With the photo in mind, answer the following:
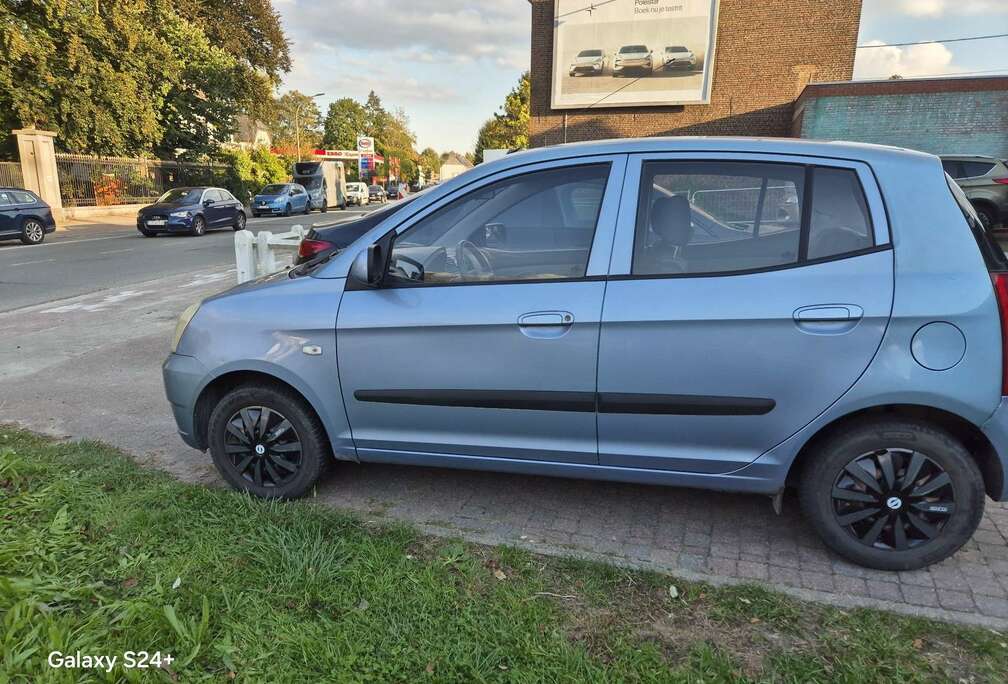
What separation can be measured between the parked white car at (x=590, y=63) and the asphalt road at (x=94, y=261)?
12556 millimetres

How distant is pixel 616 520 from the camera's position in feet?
10.7

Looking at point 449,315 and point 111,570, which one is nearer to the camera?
point 111,570

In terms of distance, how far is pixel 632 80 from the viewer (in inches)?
912

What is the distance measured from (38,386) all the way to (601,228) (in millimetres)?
5148

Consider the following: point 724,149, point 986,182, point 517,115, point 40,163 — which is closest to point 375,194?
point 517,115

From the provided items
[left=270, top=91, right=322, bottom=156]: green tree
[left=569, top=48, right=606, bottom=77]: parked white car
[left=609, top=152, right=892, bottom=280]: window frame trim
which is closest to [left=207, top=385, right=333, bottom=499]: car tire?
[left=609, top=152, right=892, bottom=280]: window frame trim

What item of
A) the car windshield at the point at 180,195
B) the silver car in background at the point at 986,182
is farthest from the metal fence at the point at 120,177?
the silver car in background at the point at 986,182

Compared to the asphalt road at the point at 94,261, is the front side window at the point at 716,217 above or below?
above

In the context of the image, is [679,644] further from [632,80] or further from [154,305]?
[632,80]

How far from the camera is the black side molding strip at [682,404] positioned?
2.70 meters

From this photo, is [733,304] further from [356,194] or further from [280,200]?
[356,194]

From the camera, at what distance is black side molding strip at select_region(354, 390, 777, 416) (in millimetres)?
2719

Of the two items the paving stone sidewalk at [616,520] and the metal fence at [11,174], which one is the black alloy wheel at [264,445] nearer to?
the paving stone sidewalk at [616,520]

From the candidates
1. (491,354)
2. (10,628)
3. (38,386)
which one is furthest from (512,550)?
(38,386)
